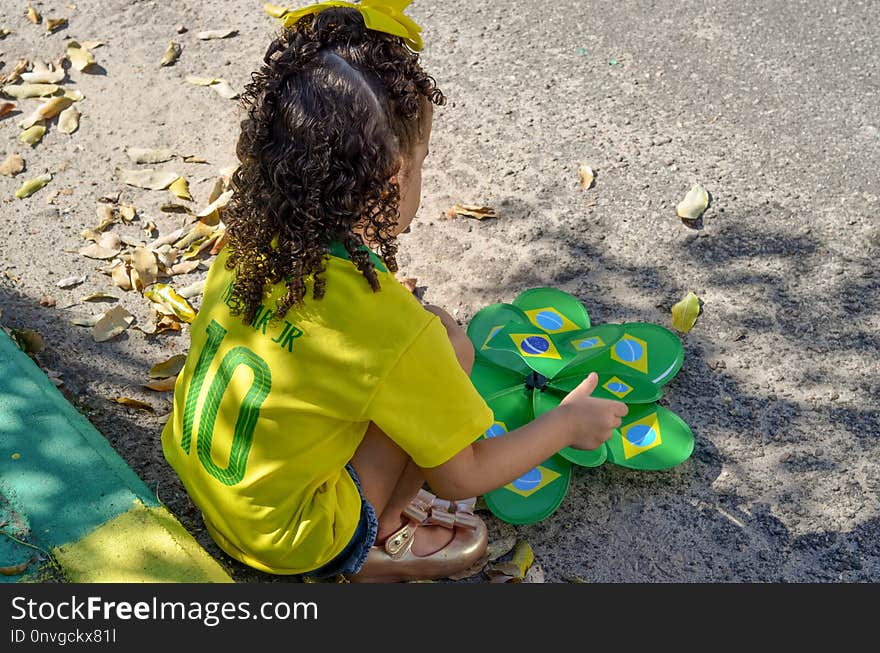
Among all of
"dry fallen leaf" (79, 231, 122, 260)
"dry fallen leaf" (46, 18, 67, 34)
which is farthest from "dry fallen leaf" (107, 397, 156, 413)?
"dry fallen leaf" (46, 18, 67, 34)

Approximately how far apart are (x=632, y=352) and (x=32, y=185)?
2254 mm

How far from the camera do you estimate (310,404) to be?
73.6 inches

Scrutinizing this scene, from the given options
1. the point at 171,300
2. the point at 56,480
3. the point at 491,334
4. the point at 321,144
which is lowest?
the point at 171,300

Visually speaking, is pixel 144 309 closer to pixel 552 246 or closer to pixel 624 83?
pixel 552 246

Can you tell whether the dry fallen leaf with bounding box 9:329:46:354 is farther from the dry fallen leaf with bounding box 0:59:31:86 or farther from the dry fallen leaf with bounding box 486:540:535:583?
the dry fallen leaf with bounding box 0:59:31:86

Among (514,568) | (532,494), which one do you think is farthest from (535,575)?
(532,494)

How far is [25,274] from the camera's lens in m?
3.21

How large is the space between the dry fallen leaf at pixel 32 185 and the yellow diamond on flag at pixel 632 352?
2.19 metres

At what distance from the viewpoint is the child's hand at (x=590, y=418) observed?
2.16 meters

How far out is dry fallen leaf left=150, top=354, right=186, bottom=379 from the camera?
2846 mm

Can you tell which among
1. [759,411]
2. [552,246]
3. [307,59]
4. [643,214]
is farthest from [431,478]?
[643,214]

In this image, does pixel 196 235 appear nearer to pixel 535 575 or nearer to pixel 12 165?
pixel 12 165

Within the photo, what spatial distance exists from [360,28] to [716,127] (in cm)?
217

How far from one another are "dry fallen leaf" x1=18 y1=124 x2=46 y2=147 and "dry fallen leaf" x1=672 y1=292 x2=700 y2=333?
8.24 ft
